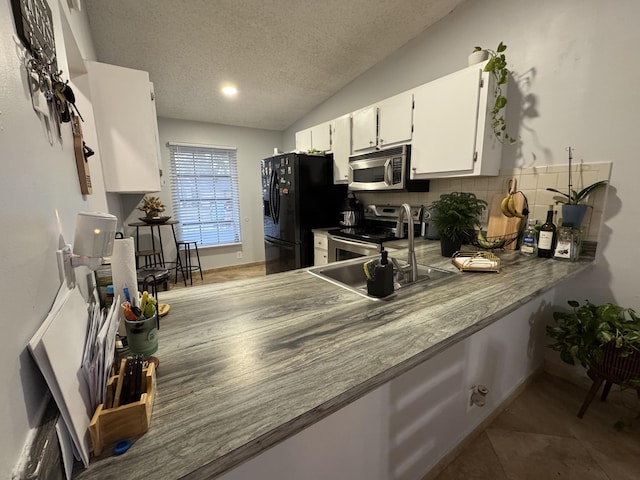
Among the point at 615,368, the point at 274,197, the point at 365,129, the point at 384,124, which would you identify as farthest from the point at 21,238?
the point at 274,197

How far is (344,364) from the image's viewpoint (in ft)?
2.20

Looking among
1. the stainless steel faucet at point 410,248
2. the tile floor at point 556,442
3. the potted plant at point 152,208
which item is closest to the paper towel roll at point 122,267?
the stainless steel faucet at point 410,248

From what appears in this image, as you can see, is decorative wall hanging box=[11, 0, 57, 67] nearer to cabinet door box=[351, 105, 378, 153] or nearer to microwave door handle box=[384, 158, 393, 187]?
microwave door handle box=[384, 158, 393, 187]

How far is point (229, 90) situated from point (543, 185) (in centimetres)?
336

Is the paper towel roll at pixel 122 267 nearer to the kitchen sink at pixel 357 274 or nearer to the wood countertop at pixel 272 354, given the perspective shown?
the wood countertop at pixel 272 354

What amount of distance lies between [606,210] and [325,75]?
2.82 meters

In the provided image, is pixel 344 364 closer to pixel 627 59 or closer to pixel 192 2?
pixel 627 59

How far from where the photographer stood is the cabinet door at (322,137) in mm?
3230

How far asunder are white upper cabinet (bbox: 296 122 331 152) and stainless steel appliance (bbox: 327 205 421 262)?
0.95 meters

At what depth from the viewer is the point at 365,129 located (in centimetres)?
271

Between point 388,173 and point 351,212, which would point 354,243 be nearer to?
point 351,212

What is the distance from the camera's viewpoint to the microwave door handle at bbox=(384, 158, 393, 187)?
2.44 m

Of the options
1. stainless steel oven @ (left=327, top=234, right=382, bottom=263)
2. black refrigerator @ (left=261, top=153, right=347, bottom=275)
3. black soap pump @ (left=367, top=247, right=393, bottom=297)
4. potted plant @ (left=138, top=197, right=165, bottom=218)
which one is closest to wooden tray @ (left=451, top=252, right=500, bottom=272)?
black soap pump @ (left=367, top=247, right=393, bottom=297)

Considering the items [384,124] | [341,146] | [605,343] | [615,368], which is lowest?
[615,368]
